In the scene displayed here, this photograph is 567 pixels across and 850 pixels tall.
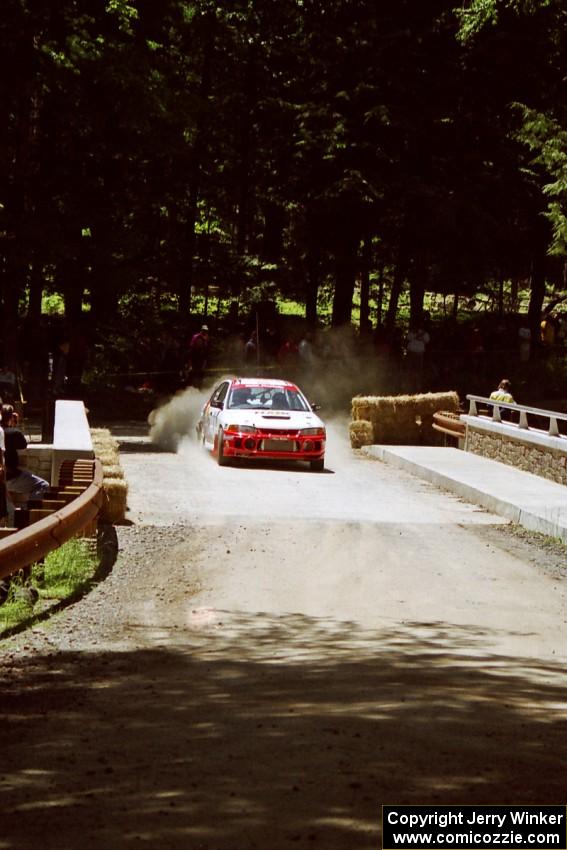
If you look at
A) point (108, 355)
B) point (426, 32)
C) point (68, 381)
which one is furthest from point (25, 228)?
point (426, 32)

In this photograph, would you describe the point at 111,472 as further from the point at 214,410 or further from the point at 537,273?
the point at 537,273

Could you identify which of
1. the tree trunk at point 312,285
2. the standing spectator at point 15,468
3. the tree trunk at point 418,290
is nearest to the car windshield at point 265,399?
the standing spectator at point 15,468

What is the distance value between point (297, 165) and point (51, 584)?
30892 mm

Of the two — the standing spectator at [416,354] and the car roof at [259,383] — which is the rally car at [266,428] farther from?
the standing spectator at [416,354]

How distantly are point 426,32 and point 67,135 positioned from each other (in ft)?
39.4

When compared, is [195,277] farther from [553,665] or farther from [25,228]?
[553,665]

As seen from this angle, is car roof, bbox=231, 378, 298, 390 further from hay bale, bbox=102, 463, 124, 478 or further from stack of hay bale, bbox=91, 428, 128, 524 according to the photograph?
hay bale, bbox=102, 463, 124, 478

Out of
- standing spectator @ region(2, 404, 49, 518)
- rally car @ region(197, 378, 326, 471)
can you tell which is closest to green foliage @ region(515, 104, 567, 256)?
rally car @ region(197, 378, 326, 471)

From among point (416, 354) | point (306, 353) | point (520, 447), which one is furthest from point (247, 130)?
point (520, 447)

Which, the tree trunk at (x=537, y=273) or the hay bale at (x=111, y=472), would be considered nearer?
the hay bale at (x=111, y=472)

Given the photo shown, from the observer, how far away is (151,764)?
19.1 ft

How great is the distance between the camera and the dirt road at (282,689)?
17.0 ft

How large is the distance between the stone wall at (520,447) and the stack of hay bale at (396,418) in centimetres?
166

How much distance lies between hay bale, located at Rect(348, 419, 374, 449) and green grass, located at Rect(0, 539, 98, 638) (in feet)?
52.7
